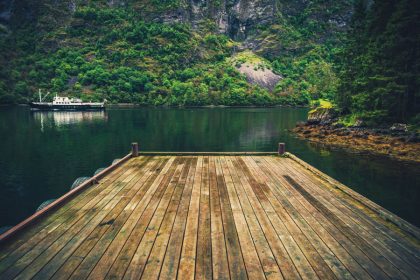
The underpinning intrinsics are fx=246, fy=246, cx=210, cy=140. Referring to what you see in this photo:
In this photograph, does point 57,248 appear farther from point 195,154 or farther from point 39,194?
point 39,194

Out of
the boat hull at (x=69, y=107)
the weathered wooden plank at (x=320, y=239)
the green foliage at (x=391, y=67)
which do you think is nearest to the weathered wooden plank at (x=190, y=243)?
the weathered wooden plank at (x=320, y=239)

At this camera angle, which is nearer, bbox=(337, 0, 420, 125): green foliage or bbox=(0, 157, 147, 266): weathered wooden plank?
bbox=(0, 157, 147, 266): weathered wooden plank

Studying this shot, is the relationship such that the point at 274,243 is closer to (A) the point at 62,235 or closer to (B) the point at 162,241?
(B) the point at 162,241

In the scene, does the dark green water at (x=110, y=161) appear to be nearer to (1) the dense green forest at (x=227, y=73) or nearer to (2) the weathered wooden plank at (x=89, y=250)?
(2) the weathered wooden plank at (x=89, y=250)

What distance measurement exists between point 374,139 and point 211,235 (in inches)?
1144

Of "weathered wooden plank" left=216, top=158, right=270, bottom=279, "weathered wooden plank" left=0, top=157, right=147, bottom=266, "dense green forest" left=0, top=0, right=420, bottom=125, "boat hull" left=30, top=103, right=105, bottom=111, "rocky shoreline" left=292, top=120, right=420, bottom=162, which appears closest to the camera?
"weathered wooden plank" left=216, top=158, right=270, bottom=279

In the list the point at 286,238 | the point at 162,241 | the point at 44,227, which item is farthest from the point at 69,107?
the point at 286,238

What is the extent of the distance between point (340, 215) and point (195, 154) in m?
7.76

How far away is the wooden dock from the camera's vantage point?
3.86m

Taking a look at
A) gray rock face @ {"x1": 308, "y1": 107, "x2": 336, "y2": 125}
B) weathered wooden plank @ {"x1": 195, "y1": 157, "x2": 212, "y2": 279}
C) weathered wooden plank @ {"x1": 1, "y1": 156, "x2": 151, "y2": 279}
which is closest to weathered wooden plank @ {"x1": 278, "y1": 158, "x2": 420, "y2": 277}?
weathered wooden plank @ {"x1": 195, "y1": 157, "x2": 212, "y2": 279}

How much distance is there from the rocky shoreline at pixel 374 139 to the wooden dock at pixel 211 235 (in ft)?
64.7

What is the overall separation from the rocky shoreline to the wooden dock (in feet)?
64.7

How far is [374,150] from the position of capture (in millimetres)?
24281

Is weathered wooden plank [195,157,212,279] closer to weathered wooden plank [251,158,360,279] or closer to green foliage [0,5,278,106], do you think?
weathered wooden plank [251,158,360,279]
